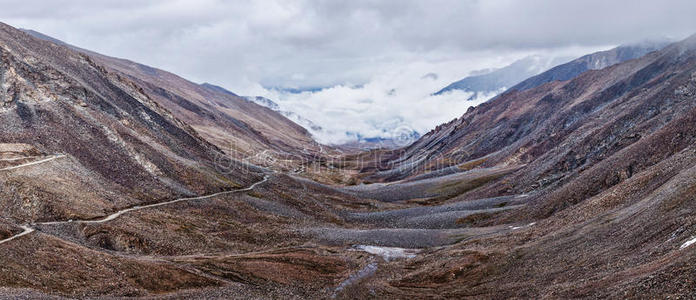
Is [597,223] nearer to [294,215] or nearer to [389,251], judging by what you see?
[389,251]

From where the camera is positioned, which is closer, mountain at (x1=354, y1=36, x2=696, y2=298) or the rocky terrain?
mountain at (x1=354, y1=36, x2=696, y2=298)

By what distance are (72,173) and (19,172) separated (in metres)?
9.01

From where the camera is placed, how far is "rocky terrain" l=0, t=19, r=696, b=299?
4512 cm

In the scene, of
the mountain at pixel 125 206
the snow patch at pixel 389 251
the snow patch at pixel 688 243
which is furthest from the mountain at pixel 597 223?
the mountain at pixel 125 206

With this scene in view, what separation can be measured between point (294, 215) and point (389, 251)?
106 ft

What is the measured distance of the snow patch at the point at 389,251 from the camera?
234ft

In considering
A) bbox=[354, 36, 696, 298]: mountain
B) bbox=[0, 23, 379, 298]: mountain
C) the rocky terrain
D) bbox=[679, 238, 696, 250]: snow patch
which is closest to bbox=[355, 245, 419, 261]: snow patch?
the rocky terrain

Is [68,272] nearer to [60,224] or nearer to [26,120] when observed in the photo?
[60,224]

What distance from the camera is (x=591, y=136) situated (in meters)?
120

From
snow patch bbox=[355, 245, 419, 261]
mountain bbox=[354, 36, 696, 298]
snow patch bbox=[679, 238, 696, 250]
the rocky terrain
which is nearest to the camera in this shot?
snow patch bbox=[679, 238, 696, 250]

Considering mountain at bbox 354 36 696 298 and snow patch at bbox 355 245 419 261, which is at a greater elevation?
mountain at bbox 354 36 696 298

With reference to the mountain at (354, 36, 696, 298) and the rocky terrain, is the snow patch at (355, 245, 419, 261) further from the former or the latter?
the mountain at (354, 36, 696, 298)

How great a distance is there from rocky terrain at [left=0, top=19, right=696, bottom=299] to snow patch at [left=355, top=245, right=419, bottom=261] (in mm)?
297

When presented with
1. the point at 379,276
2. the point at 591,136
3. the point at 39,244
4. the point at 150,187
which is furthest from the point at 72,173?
the point at 591,136
